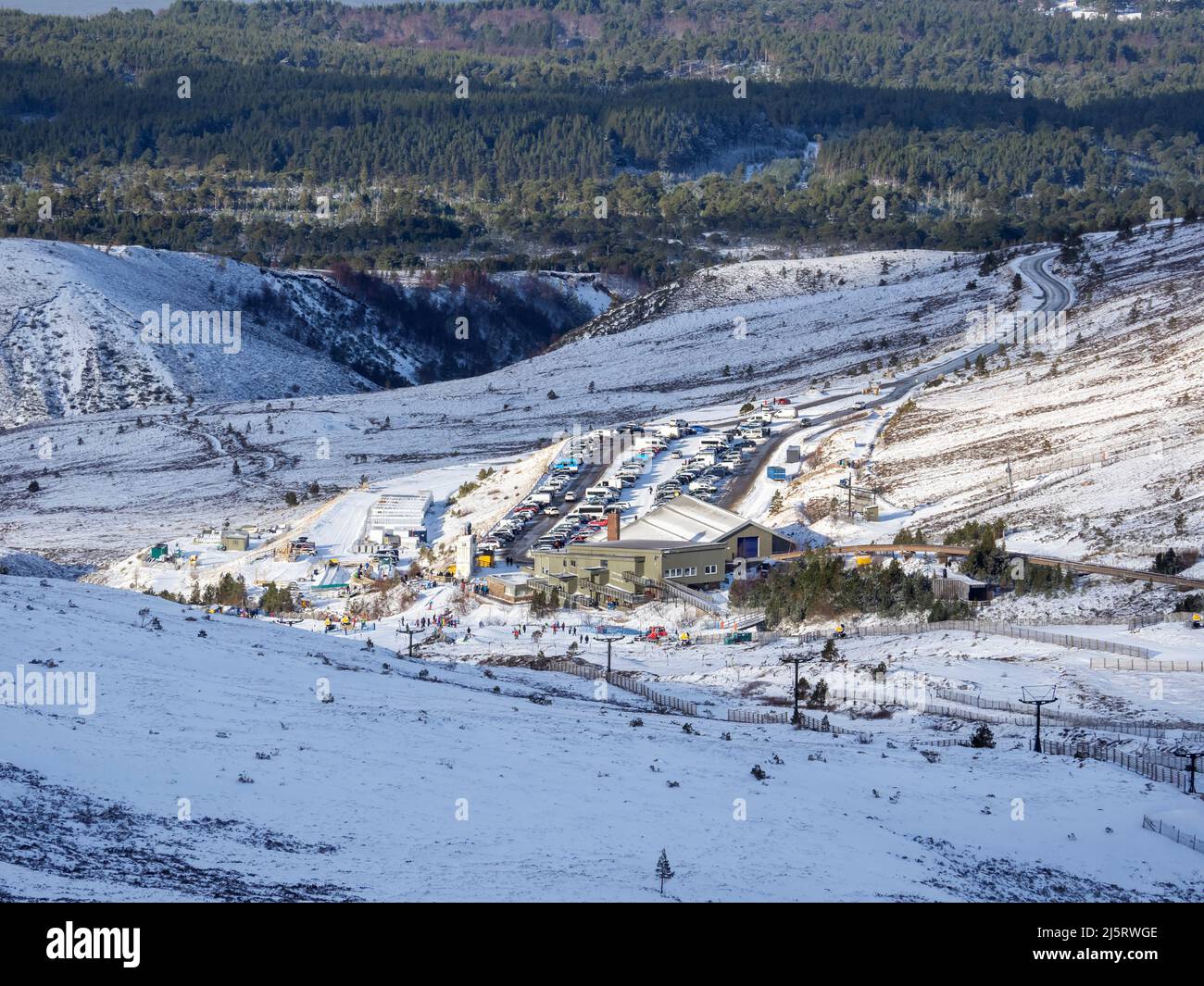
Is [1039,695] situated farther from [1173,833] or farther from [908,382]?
[908,382]

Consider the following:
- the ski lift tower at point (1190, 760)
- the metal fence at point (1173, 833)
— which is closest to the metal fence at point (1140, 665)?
the ski lift tower at point (1190, 760)

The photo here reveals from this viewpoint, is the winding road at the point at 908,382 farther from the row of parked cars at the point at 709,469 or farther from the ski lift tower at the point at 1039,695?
the ski lift tower at the point at 1039,695

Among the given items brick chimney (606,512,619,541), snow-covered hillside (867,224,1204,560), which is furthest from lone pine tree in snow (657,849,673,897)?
brick chimney (606,512,619,541)

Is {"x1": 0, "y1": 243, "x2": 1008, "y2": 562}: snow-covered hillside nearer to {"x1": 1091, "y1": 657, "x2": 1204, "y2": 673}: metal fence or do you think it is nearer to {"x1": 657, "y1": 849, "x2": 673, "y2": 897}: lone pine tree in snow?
{"x1": 1091, "y1": 657, "x2": 1204, "y2": 673}: metal fence

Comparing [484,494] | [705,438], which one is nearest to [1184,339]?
[705,438]

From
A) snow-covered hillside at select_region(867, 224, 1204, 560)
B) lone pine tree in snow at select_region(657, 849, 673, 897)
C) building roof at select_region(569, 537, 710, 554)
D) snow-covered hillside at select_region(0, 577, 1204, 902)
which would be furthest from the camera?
building roof at select_region(569, 537, 710, 554)

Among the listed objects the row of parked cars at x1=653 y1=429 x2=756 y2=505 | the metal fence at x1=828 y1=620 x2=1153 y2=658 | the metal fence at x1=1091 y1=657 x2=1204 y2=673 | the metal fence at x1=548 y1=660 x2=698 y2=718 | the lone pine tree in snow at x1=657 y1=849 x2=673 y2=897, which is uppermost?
the row of parked cars at x1=653 y1=429 x2=756 y2=505

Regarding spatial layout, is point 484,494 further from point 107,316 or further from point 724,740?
point 107,316
